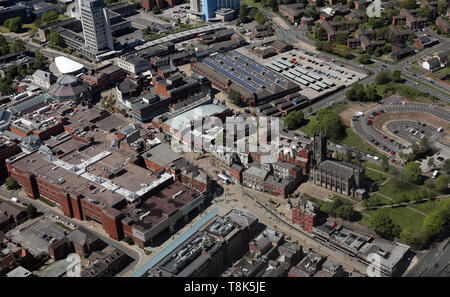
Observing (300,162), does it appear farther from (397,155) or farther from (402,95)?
(402,95)

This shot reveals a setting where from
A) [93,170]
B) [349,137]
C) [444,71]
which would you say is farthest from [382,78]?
[93,170]

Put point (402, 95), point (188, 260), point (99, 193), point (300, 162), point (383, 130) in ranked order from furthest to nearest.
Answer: point (402, 95)
point (383, 130)
point (300, 162)
point (99, 193)
point (188, 260)

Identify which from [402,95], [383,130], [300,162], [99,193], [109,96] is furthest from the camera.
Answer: [109,96]

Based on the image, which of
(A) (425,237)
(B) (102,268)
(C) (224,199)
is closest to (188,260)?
(B) (102,268)

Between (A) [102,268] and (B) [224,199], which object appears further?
(B) [224,199]

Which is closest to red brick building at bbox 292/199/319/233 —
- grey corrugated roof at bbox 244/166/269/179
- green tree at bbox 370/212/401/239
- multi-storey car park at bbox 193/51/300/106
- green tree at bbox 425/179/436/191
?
green tree at bbox 370/212/401/239

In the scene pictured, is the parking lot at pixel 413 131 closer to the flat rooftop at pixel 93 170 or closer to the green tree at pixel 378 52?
the green tree at pixel 378 52
